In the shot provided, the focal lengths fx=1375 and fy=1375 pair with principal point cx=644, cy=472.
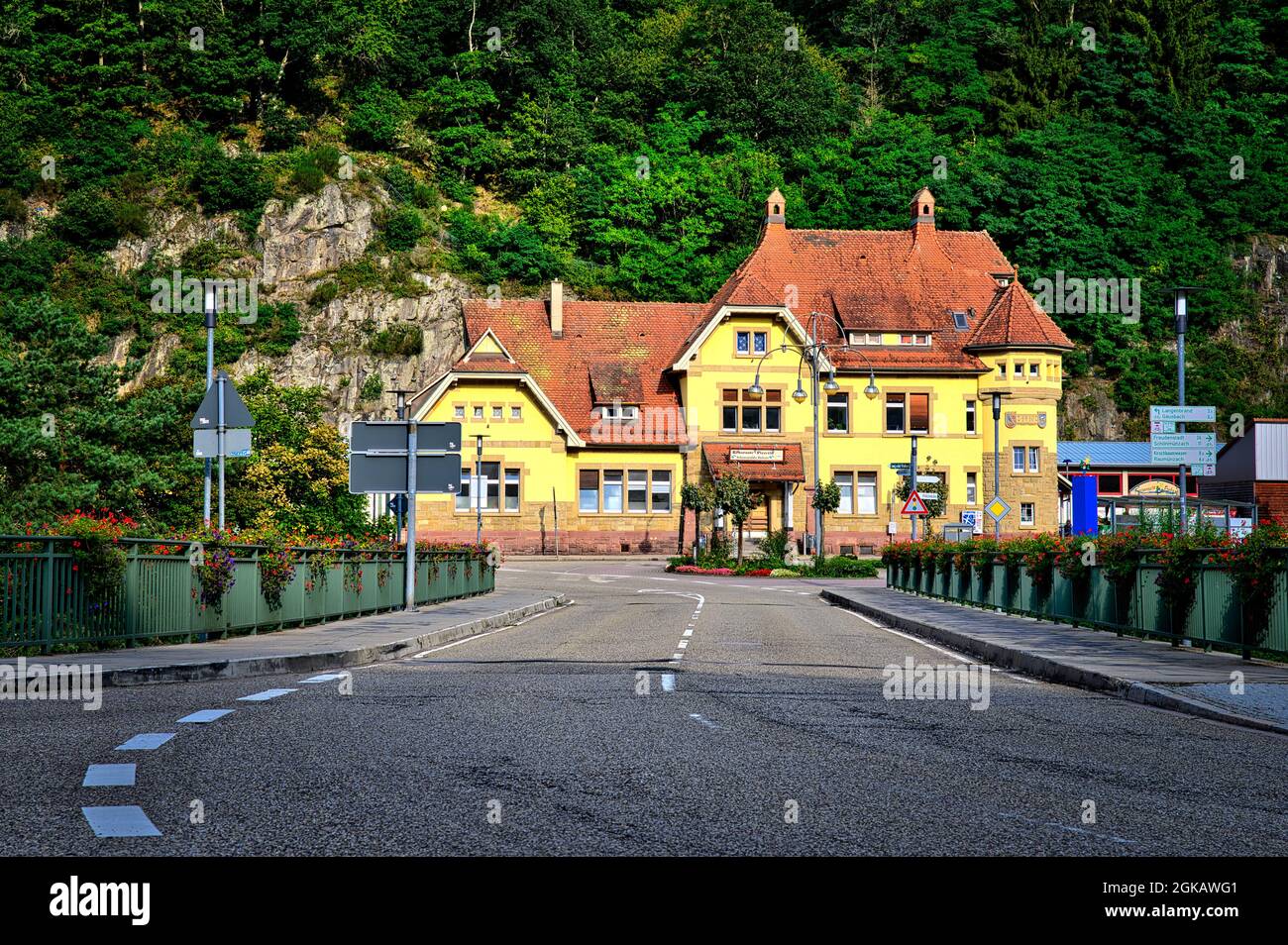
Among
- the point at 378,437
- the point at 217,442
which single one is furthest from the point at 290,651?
the point at 378,437

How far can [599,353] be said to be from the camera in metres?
73.2

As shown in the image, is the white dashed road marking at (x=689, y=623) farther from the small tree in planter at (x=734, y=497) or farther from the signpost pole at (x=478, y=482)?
the signpost pole at (x=478, y=482)

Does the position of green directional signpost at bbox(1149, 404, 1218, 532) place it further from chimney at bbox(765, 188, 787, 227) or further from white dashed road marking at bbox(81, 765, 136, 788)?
chimney at bbox(765, 188, 787, 227)

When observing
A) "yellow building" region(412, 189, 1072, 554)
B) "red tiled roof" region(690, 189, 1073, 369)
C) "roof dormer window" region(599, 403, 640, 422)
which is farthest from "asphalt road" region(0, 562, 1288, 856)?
"red tiled roof" region(690, 189, 1073, 369)

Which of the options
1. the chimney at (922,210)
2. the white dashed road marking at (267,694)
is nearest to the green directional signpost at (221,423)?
the white dashed road marking at (267,694)

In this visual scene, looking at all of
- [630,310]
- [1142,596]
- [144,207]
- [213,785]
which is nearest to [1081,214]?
[630,310]

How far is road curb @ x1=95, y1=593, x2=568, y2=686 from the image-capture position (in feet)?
46.1

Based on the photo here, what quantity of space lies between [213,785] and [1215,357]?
9082 centimetres

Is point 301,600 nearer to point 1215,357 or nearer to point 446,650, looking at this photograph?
point 446,650

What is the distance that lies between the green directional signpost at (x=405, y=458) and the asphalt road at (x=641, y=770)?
1147 cm

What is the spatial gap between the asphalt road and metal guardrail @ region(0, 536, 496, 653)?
2.84 m

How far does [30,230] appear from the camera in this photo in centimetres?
8362

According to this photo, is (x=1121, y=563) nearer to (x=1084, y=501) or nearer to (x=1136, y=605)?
(x=1136, y=605)
